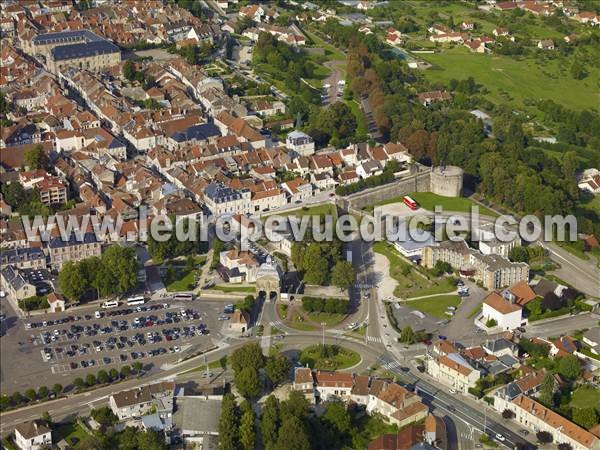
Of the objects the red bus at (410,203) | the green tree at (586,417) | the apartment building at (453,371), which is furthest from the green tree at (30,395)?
the red bus at (410,203)

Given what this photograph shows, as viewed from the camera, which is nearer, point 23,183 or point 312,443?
point 312,443

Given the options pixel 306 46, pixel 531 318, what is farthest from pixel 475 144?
pixel 306 46

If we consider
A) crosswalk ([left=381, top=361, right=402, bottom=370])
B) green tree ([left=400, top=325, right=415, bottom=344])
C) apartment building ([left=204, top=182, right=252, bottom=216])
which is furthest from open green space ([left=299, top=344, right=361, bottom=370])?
apartment building ([left=204, top=182, right=252, bottom=216])

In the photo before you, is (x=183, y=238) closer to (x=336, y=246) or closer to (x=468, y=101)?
(x=336, y=246)

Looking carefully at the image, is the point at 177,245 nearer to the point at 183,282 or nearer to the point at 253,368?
the point at 183,282

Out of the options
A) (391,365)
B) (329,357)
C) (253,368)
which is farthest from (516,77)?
(253,368)

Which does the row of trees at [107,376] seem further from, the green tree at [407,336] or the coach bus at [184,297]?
the green tree at [407,336]
